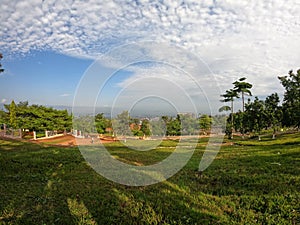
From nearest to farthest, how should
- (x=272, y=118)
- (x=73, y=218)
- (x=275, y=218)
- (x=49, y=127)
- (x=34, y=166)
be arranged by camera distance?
(x=275, y=218), (x=73, y=218), (x=34, y=166), (x=272, y=118), (x=49, y=127)

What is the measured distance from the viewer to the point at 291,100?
109 ft

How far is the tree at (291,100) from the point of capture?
98.6 ft

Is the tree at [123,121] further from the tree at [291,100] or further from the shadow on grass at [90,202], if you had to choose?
the tree at [291,100]

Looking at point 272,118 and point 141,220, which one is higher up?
point 272,118

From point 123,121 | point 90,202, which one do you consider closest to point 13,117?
point 123,121

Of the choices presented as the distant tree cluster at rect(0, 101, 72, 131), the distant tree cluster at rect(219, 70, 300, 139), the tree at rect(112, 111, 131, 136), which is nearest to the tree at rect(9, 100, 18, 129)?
the distant tree cluster at rect(0, 101, 72, 131)

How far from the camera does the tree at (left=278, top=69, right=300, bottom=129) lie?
98.6ft

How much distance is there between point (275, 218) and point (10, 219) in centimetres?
504

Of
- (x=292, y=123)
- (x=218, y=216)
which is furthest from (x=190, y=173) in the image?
(x=292, y=123)

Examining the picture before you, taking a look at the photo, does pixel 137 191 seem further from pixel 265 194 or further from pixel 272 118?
pixel 272 118

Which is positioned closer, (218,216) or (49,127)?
(218,216)

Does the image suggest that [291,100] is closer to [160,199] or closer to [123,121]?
[123,121]

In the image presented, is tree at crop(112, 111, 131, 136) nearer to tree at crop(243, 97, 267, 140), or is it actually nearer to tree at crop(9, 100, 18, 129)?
tree at crop(243, 97, 267, 140)

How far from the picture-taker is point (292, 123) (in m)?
31.6
